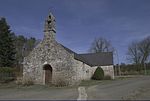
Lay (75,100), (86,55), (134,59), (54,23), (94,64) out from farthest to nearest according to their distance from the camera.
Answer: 1. (134,59)
2. (86,55)
3. (94,64)
4. (54,23)
5. (75,100)

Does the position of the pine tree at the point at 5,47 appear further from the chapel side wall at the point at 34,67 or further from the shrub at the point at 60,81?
the shrub at the point at 60,81

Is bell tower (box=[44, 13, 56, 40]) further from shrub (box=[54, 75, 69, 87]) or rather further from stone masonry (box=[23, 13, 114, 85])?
shrub (box=[54, 75, 69, 87])

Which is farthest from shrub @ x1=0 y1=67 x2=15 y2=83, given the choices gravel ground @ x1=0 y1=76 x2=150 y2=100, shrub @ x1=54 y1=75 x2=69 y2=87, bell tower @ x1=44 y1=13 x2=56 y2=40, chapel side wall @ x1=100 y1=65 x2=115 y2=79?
chapel side wall @ x1=100 y1=65 x2=115 y2=79

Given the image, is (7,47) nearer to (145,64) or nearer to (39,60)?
(39,60)

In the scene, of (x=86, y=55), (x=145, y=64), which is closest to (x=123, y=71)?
(x=145, y=64)

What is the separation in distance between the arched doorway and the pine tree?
47.7ft

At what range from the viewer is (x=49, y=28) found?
27266 mm

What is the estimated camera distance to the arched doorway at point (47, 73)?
1061 inches

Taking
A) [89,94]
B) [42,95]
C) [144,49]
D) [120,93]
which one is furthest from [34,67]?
[144,49]

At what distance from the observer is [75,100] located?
1106cm

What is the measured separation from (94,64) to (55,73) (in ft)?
58.2

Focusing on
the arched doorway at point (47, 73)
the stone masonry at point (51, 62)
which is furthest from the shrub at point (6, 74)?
the arched doorway at point (47, 73)

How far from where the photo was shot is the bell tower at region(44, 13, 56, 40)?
2709 cm

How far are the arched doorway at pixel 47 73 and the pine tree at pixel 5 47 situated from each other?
14531mm
